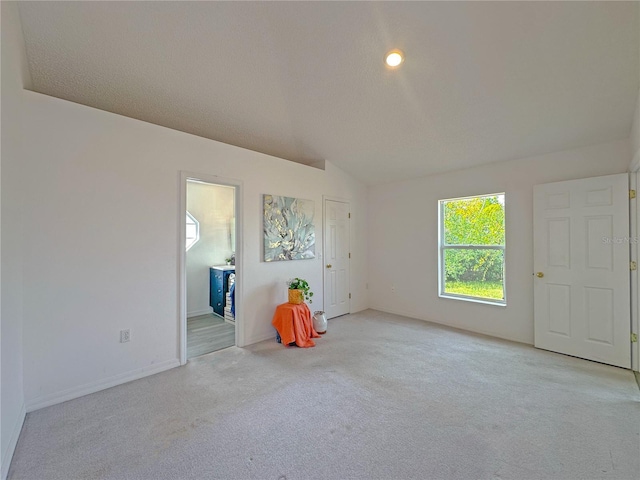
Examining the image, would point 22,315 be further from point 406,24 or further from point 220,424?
point 406,24

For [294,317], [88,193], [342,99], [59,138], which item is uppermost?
[342,99]

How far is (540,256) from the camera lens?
3.41 m

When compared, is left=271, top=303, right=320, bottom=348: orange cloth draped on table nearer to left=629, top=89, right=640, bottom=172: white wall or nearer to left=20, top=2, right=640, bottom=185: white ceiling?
left=20, top=2, right=640, bottom=185: white ceiling

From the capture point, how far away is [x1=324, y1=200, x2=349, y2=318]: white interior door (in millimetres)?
4590

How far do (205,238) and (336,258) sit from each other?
7.80 feet

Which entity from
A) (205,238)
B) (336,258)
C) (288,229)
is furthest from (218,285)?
(336,258)

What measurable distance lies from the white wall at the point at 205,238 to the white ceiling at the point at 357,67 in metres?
1.77

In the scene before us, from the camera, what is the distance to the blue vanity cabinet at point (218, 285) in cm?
469

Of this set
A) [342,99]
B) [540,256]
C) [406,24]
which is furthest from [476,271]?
[406,24]

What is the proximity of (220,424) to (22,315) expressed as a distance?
1705 mm

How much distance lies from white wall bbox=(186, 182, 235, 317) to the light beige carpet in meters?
2.15

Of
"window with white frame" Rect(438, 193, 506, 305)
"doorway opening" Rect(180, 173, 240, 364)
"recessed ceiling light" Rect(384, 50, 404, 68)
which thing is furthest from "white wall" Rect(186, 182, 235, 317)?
"window with white frame" Rect(438, 193, 506, 305)

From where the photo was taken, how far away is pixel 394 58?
2.49 metres

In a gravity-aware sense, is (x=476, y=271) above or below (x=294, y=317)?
above
